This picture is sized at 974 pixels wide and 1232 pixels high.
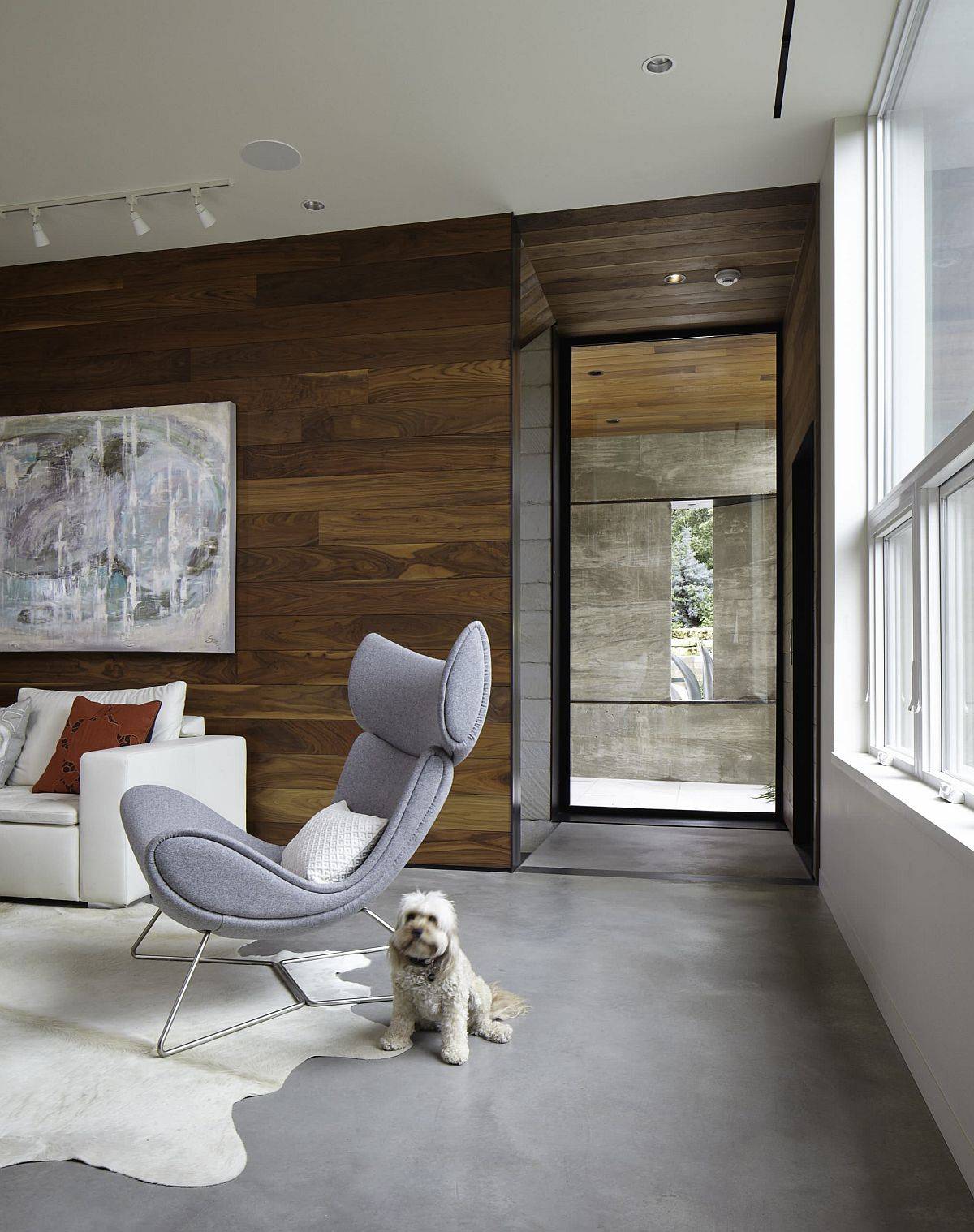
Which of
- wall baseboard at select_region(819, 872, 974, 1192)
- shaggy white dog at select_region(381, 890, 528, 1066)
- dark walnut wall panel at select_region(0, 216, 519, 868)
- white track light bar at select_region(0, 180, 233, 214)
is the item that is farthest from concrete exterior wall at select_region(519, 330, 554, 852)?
shaggy white dog at select_region(381, 890, 528, 1066)

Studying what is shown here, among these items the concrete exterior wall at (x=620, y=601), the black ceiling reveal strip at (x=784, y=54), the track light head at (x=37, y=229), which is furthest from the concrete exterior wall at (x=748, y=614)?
the track light head at (x=37, y=229)

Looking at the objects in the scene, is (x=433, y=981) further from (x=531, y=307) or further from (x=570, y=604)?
(x=531, y=307)

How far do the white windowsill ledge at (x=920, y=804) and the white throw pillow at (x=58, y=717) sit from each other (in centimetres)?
272

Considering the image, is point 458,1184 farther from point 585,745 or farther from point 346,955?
point 585,745

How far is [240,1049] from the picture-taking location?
230cm

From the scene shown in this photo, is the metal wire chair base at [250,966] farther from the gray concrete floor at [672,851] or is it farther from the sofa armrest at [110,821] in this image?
the gray concrete floor at [672,851]

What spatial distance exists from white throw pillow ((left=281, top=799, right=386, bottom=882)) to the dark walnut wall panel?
158 centimetres

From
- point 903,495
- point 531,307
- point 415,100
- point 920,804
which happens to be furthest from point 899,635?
point 531,307

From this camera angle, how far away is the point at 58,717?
4.25 meters

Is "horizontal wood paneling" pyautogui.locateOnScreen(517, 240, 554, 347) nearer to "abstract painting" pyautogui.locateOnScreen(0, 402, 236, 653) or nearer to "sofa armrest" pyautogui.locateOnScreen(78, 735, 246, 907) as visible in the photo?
"abstract painting" pyautogui.locateOnScreen(0, 402, 236, 653)

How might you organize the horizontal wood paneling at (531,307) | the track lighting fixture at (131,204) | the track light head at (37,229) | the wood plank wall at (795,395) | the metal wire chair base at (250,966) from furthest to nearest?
the horizontal wood paneling at (531,307)
the track light head at (37,229)
the track lighting fixture at (131,204)
the wood plank wall at (795,395)
the metal wire chair base at (250,966)

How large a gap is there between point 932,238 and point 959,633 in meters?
1.08

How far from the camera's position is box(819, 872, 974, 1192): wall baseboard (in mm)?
1761

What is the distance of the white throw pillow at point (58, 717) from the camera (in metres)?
4.15
